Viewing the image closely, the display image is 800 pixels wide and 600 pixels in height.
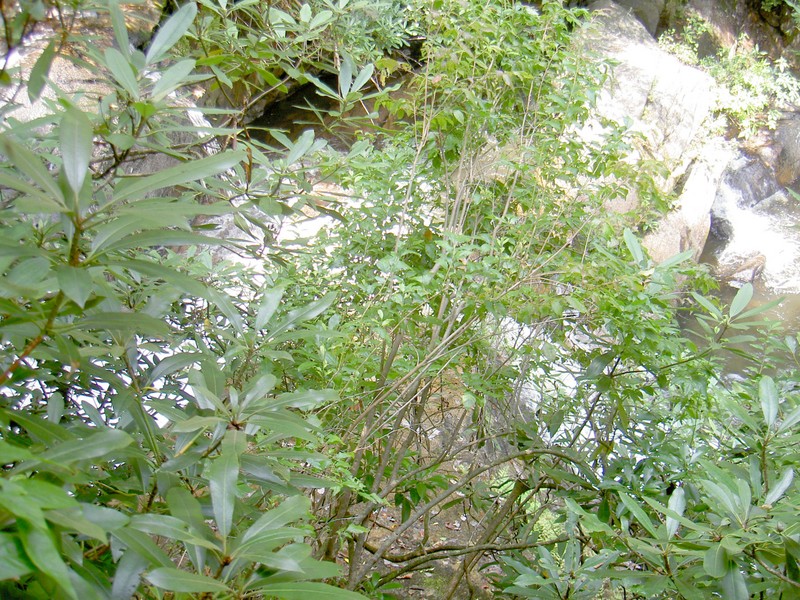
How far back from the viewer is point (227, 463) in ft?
2.97

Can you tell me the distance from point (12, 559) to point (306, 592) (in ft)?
1.08

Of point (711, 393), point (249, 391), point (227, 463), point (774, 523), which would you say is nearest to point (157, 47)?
point (249, 391)

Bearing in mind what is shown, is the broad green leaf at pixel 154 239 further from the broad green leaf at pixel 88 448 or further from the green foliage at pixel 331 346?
the broad green leaf at pixel 88 448

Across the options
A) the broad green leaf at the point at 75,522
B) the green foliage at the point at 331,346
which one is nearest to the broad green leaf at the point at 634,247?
the green foliage at the point at 331,346

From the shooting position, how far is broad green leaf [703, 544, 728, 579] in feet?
3.72

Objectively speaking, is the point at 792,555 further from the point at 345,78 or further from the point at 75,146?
the point at 345,78

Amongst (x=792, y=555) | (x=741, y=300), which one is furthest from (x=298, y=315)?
(x=741, y=300)

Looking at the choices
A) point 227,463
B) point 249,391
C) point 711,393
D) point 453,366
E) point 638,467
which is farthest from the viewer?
point 453,366

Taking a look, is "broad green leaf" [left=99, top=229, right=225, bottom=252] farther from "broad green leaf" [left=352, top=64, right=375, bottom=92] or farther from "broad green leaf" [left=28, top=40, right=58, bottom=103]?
"broad green leaf" [left=352, top=64, right=375, bottom=92]

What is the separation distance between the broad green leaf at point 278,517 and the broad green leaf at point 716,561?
2.31ft

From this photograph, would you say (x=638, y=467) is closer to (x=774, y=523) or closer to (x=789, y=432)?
(x=789, y=432)

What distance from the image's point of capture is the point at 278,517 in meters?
0.89

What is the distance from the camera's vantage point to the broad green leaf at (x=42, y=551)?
0.59 metres

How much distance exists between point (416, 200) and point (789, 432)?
4.57 ft
